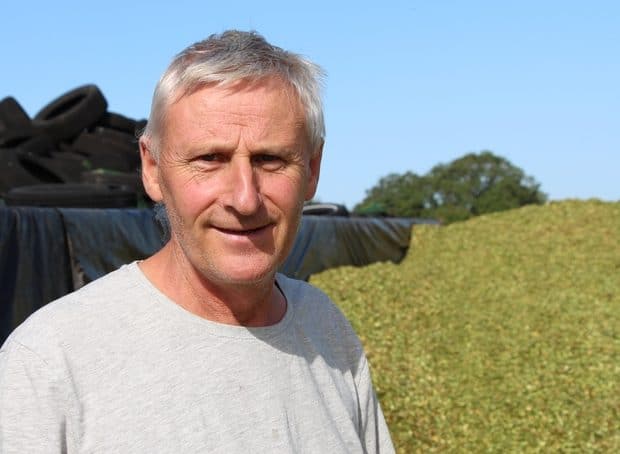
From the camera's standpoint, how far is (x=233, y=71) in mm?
1367

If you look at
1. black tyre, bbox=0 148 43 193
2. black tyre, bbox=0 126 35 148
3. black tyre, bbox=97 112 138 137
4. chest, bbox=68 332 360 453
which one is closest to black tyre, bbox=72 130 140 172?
black tyre, bbox=97 112 138 137

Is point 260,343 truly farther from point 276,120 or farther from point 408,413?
point 408,413

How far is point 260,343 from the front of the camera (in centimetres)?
150

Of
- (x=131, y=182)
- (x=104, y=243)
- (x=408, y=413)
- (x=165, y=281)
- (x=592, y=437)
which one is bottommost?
(x=592, y=437)

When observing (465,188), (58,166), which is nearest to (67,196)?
(58,166)

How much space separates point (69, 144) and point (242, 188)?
11.1 meters

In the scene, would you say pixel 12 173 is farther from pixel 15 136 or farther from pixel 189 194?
pixel 189 194

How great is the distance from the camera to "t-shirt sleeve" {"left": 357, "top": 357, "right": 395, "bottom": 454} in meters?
1.67

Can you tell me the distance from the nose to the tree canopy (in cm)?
2295

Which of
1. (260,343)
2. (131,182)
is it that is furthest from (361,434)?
(131,182)

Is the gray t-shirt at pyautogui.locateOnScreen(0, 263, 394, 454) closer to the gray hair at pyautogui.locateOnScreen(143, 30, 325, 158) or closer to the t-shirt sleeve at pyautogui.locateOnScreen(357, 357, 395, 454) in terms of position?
the t-shirt sleeve at pyautogui.locateOnScreen(357, 357, 395, 454)

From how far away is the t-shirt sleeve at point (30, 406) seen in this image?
1.24 metres

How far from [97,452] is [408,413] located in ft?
15.2

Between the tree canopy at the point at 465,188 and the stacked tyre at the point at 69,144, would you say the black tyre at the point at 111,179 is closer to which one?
the stacked tyre at the point at 69,144
